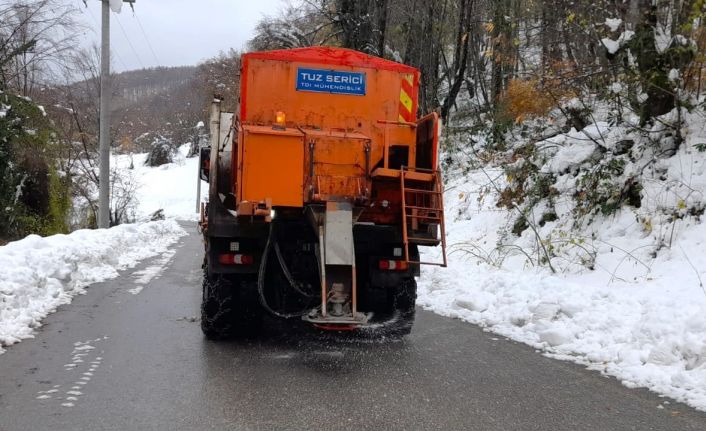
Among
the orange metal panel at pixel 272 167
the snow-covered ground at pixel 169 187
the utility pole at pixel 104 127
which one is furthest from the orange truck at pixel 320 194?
the snow-covered ground at pixel 169 187

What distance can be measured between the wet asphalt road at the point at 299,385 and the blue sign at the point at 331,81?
2.80 m

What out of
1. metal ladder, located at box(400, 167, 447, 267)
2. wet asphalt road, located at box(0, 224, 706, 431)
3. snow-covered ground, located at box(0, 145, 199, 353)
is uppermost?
metal ladder, located at box(400, 167, 447, 267)

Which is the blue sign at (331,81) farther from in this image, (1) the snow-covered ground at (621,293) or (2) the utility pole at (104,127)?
(2) the utility pole at (104,127)

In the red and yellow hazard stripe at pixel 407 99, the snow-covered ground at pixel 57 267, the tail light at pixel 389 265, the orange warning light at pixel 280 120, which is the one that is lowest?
the snow-covered ground at pixel 57 267

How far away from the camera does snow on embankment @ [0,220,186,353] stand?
676 cm

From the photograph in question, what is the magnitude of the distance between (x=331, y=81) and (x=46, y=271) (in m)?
5.59

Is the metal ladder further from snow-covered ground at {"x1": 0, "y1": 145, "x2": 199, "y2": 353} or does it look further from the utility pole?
the utility pole

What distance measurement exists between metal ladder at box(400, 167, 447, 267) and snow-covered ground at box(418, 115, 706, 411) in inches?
61.2

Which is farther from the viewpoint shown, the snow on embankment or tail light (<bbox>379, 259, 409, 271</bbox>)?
the snow on embankment

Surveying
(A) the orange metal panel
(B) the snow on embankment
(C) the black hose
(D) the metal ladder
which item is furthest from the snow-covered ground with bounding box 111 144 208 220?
(A) the orange metal panel

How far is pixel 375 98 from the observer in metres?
6.61

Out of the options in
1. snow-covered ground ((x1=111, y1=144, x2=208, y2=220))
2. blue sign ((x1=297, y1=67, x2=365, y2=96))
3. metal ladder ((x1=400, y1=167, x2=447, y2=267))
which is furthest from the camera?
snow-covered ground ((x1=111, y1=144, x2=208, y2=220))

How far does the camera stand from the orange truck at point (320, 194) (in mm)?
5734

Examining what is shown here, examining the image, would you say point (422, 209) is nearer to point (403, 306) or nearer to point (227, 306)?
point (403, 306)
